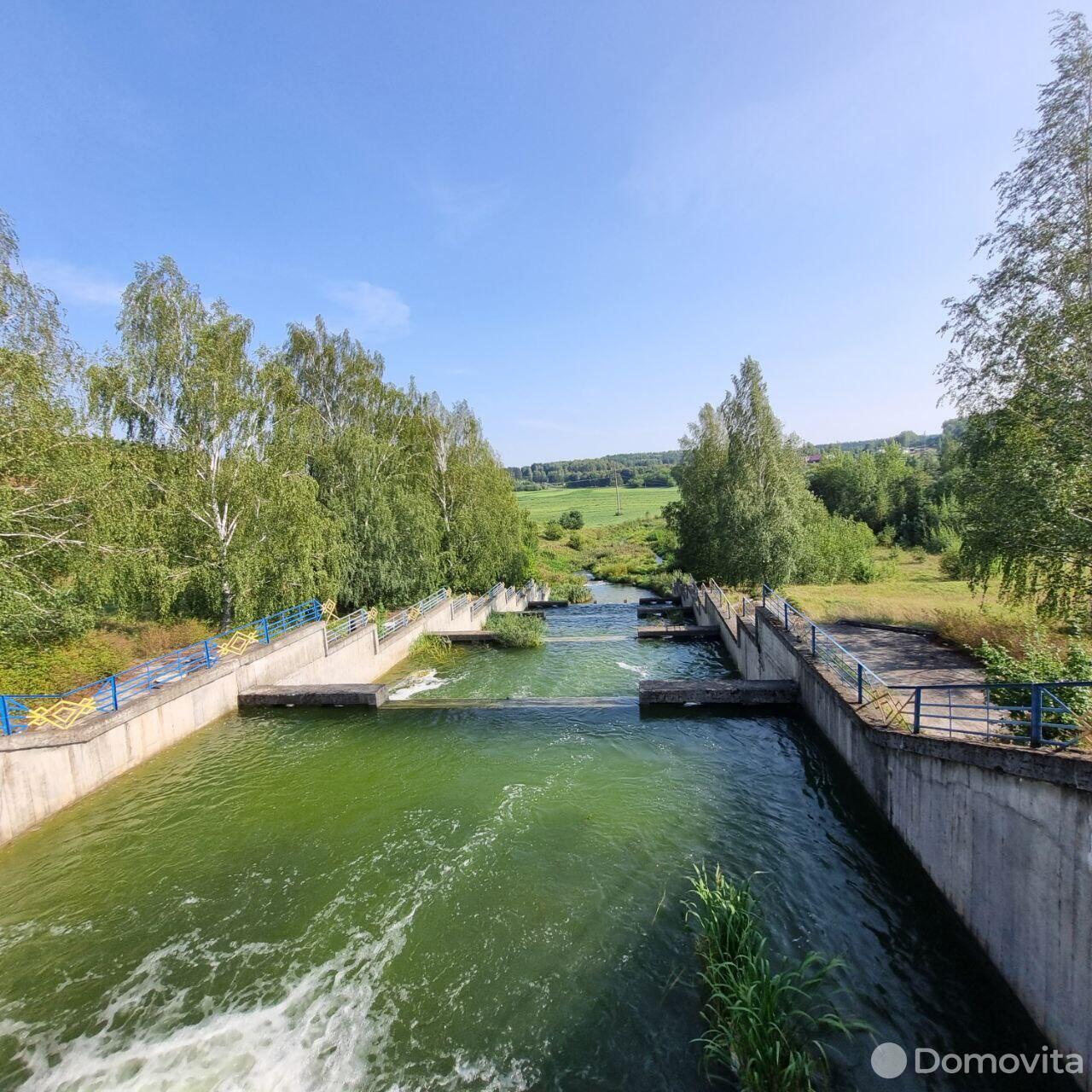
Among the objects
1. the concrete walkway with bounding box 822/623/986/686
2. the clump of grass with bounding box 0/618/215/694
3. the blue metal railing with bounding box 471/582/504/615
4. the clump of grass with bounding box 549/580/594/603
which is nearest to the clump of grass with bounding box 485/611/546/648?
the blue metal railing with bounding box 471/582/504/615

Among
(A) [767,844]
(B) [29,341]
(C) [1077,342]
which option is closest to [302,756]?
(A) [767,844]

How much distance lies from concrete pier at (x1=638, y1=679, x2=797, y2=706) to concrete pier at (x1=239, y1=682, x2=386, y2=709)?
7463 millimetres

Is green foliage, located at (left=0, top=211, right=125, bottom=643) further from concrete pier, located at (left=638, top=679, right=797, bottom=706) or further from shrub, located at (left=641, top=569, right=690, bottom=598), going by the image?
shrub, located at (left=641, top=569, right=690, bottom=598)

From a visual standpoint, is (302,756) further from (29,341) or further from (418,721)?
(29,341)

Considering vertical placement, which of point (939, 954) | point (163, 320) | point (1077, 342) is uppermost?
point (163, 320)

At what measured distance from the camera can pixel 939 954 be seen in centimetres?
659

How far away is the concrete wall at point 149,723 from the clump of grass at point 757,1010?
1129 centimetres

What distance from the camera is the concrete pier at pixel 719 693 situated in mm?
14516

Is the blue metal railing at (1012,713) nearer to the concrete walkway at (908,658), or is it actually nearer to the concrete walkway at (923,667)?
the concrete walkway at (923,667)

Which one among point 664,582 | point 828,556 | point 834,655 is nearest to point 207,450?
point 834,655

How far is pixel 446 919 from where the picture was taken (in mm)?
7527

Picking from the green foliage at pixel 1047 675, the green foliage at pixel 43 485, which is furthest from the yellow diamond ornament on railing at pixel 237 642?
the green foliage at pixel 1047 675

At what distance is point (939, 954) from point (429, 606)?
22533 millimetres

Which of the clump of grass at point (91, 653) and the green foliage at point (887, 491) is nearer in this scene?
the clump of grass at point (91, 653)
